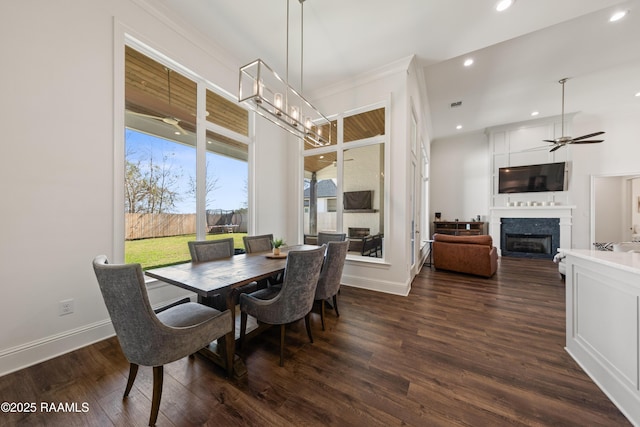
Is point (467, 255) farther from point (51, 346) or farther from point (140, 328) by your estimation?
point (51, 346)

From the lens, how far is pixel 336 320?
257 cm

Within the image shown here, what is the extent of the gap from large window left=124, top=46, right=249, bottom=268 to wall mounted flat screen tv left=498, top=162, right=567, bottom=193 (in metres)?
7.43

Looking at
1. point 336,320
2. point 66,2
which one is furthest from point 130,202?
point 336,320

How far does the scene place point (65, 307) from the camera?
76.7 inches

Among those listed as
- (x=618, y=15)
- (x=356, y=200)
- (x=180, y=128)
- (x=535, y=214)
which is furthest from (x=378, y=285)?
(x=535, y=214)

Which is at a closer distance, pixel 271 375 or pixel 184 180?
pixel 271 375

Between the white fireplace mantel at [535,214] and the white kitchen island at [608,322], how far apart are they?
5.01m

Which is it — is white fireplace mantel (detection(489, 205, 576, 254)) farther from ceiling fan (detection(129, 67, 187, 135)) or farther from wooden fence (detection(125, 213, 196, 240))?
ceiling fan (detection(129, 67, 187, 135))

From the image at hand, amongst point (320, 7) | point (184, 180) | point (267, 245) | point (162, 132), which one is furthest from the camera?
point (267, 245)

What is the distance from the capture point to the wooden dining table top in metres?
1.57

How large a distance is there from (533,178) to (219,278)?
829cm

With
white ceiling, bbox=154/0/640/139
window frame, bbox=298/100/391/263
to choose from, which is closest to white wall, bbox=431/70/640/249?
white ceiling, bbox=154/0/640/139

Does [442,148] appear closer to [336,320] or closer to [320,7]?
[320,7]

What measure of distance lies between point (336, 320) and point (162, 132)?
3186 millimetres
